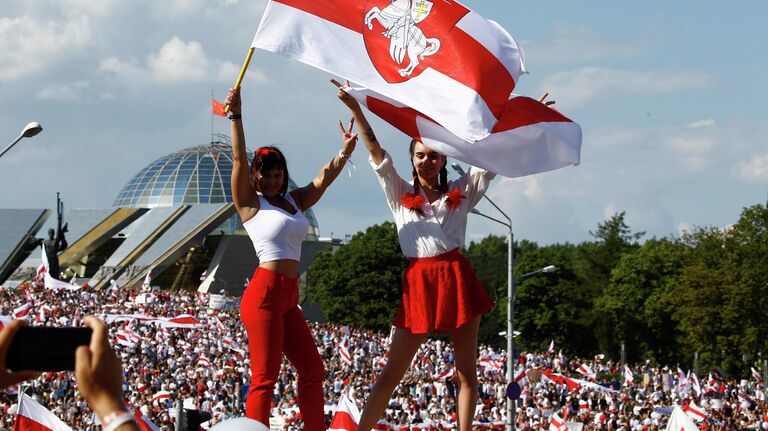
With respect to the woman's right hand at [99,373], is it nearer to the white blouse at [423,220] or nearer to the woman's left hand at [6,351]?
the woman's left hand at [6,351]

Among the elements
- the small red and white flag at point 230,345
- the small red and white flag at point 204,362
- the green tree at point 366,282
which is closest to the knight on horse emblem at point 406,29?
the small red and white flag at point 204,362

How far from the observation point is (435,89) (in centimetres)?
580

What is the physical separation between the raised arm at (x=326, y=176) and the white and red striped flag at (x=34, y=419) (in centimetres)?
221

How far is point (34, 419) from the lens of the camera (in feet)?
21.5

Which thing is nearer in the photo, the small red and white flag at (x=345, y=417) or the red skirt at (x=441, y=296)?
the red skirt at (x=441, y=296)

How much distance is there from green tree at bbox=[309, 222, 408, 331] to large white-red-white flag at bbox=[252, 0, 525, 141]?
58.9 m

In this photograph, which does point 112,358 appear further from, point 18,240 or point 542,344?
point 18,240

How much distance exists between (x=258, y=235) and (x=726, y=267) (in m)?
47.5

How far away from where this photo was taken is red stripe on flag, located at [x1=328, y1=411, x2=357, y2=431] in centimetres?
803

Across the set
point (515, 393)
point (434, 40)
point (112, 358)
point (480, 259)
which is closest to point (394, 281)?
point (480, 259)

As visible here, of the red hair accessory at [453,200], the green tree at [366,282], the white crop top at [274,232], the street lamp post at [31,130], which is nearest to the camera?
the white crop top at [274,232]

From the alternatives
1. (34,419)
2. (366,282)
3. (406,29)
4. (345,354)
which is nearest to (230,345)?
(345,354)

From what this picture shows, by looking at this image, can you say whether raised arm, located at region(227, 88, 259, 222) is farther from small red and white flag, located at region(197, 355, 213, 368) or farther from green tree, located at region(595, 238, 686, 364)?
green tree, located at region(595, 238, 686, 364)

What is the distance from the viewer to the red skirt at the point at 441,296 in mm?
5688
